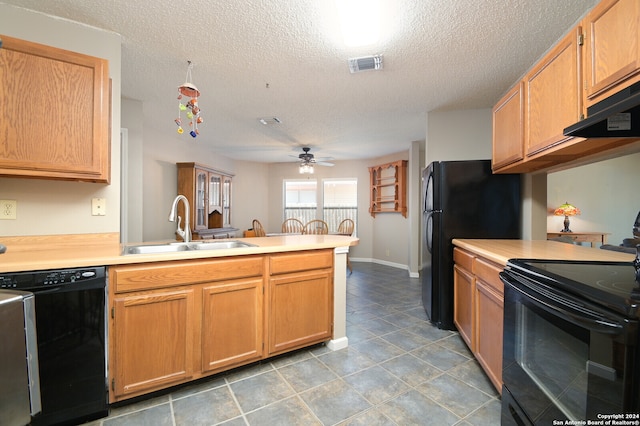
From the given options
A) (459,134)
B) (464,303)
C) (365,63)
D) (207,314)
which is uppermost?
(365,63)

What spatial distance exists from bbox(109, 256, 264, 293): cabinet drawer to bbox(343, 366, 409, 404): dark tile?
953mm

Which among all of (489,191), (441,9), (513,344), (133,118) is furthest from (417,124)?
(133,118)

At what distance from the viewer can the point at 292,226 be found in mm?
6723

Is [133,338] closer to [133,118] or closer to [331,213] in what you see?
[133,118]

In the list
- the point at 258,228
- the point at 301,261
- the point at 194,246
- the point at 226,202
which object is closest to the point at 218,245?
the point at 194,246

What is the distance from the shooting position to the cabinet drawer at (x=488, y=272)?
63.1 inches

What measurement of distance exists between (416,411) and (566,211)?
447cm

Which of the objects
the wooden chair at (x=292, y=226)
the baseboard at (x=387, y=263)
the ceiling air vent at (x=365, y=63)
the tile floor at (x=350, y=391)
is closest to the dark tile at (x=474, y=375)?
the tile floor at (x=350, y=391)

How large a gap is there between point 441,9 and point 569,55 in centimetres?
73

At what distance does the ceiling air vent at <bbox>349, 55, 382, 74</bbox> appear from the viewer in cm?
215

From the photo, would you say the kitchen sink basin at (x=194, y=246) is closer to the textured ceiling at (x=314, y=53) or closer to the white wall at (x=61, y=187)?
the white wall at (x=61, y=187)

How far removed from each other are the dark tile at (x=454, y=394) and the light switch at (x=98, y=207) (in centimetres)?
243

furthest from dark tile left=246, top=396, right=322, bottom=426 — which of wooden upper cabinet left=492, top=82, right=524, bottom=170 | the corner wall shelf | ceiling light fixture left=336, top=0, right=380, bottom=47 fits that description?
the corner wall shelf

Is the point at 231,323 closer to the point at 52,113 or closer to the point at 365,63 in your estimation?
the point at 52,113
